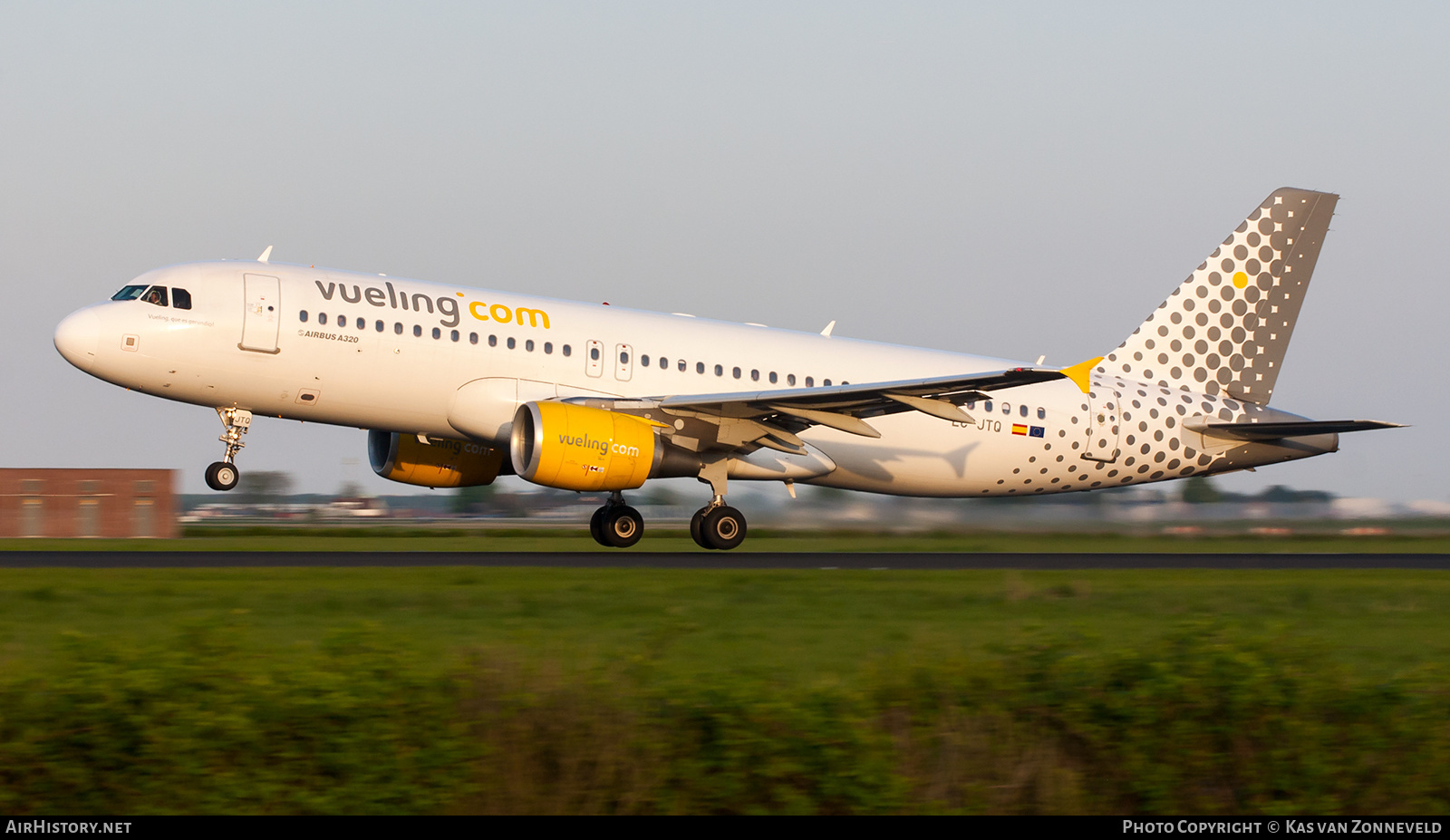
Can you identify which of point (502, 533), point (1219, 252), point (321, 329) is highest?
point (1219, 252)

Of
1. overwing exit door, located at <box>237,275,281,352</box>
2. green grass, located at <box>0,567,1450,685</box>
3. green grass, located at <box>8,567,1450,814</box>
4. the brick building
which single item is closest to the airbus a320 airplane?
overwing exit door, located at <box>237,275,281,352</box>

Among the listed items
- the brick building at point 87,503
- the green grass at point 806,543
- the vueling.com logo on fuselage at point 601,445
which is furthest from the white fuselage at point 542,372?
the brick building at point 87,503

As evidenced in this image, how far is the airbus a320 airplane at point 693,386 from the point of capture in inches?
859

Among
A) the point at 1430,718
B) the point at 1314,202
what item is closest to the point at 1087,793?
the point at 1430,718

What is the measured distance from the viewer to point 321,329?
22.1 m

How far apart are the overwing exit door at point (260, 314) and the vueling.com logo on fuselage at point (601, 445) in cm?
492

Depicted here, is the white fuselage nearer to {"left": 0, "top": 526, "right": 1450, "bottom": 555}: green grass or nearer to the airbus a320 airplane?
the airbus a320 airplane

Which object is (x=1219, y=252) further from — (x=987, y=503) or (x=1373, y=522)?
(x=1373, y=522)

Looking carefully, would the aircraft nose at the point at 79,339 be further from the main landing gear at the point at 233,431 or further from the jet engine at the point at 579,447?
the jet engine at the point at 579,447

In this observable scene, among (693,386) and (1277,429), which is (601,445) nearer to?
(693,386)

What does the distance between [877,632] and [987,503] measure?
701 inches

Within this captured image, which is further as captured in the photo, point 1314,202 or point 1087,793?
point 1314,202
